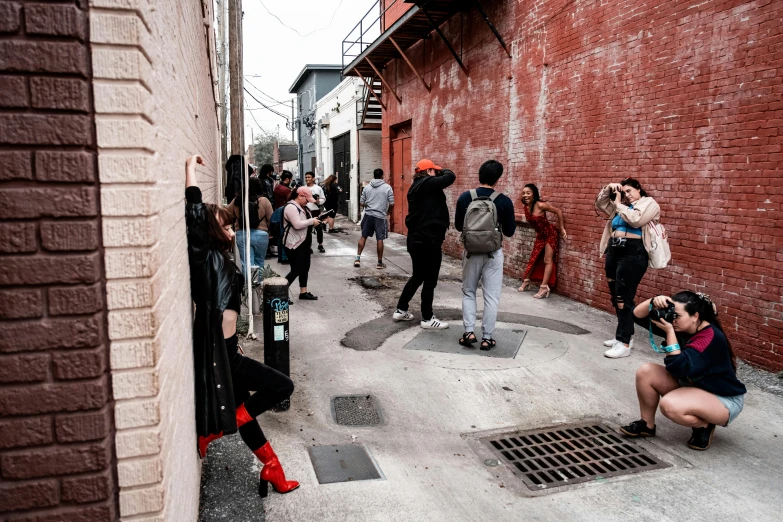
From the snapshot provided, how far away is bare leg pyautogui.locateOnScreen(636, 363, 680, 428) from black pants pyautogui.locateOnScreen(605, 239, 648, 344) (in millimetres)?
1753

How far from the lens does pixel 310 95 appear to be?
35469 millimetres

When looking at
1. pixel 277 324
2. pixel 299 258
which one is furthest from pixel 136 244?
pixel 299 258

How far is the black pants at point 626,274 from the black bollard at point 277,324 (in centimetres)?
345

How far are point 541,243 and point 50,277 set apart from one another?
8396 millimetres

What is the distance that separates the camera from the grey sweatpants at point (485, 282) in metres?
6.25

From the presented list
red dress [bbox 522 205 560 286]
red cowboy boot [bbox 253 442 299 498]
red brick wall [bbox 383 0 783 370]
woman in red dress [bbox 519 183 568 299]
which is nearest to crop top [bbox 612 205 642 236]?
red brick wall [bbox 383 0 783 370]

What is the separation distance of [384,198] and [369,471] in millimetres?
7681

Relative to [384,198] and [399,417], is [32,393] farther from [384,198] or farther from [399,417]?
[384,198]

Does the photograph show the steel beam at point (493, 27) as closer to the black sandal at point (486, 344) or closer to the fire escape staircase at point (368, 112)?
the black sandal at point (486, 344)

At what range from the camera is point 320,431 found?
14.8 ft

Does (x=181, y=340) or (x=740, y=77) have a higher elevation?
(x=740, y=77)

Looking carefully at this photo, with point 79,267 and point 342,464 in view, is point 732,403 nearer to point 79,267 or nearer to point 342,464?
point 342,464

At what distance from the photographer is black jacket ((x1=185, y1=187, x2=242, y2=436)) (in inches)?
114

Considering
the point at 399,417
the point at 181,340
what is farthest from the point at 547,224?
the point at 181,340
